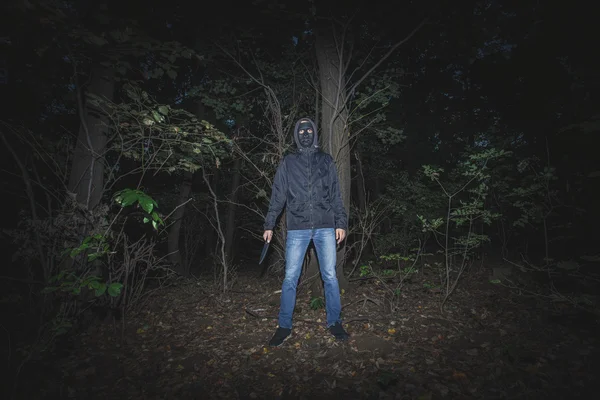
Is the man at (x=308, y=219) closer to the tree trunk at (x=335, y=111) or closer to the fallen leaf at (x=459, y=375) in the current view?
the tree trunk at (x=335, y=111)

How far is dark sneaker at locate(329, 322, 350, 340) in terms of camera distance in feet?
9.84

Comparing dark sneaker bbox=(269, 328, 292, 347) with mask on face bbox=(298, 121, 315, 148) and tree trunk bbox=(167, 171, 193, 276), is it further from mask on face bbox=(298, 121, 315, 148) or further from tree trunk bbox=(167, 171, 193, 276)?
tree trunk bbox=(167, 171, 193, 276)

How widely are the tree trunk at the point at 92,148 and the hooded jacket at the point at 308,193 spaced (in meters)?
2.40

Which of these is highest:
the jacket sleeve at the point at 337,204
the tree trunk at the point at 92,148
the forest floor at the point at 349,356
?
the tree trunk at the point at 92,148

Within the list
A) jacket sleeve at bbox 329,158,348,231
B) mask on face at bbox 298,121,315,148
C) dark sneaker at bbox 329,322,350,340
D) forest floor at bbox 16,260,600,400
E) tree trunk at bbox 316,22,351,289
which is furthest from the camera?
tree trunk at bbox 316,22,351,289

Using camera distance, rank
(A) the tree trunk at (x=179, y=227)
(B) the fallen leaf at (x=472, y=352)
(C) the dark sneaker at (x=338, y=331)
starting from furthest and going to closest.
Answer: (A) the tree trunk at (x=179, y=227) → (C) the dark sneaker at (x=338, y=331) → (B) the fallen leaf at (x=472, y=352)

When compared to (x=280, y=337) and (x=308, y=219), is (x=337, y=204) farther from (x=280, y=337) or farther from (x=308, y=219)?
(x=280, y=337)

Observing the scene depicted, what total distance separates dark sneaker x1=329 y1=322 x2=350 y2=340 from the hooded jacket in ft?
3.66

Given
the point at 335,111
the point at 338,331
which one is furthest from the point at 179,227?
the point at 338,331

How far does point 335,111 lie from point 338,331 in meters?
3.08

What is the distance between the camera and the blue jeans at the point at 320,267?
10.4ft

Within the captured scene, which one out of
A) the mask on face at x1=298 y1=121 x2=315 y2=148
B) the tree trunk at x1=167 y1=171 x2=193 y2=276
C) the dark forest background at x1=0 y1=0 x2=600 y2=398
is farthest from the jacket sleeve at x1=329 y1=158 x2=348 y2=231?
the tree trunk at x1=167 y1=171 x2=193 y2=276

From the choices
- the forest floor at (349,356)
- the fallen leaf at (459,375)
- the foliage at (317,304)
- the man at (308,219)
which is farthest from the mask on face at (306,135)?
the fallen leaf at (459,375)

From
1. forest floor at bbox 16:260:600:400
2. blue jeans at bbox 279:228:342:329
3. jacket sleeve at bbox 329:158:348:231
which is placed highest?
jacket sleeve at bbox 329:158:348:231
